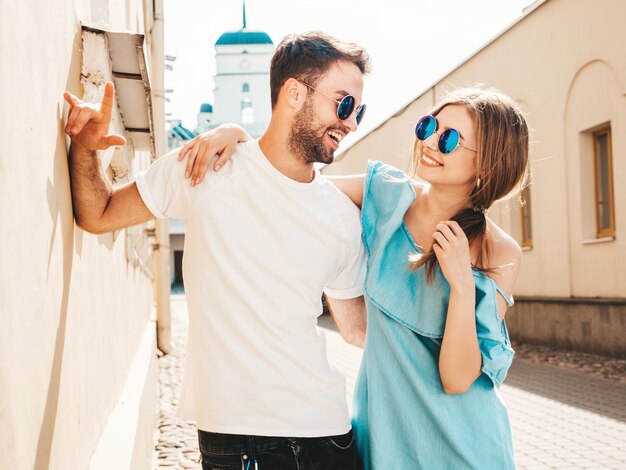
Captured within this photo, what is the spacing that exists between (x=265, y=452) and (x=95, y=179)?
2.91 feet

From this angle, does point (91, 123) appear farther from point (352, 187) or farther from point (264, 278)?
point (352, 187)

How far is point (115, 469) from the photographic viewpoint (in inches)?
99.2

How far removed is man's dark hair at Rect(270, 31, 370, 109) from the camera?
8.14ft

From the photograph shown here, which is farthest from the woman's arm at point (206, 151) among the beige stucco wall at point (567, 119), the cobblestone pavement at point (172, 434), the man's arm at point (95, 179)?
the beige stucco wall at point (567, 119)

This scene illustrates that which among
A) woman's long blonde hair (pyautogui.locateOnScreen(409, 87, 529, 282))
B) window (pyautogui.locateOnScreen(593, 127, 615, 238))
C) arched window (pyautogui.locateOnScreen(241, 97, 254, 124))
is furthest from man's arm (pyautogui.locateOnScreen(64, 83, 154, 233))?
arched window (pyautogui.locateOnScreen(241, 97, 254, 124))

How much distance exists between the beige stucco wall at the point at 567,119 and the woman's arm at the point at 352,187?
946 centimetres

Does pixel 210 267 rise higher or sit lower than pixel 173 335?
higher

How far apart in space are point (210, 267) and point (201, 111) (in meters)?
71.3

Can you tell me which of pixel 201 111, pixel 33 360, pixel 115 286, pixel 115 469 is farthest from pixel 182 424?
pixel 201 111

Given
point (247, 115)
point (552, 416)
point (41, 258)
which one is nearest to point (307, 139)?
point (41, 258)

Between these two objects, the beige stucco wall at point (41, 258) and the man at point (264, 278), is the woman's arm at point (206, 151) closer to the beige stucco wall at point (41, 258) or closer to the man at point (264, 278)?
the man at point (264, 278)

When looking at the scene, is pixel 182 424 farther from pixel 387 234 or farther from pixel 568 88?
pixel 568 88

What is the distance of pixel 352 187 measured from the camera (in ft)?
9.19

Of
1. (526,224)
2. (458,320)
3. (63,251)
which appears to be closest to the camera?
(63,251)
